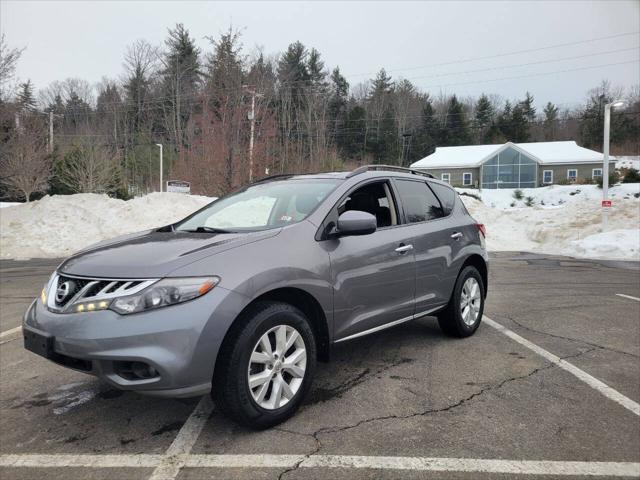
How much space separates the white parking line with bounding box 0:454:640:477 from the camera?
2670 millimetres

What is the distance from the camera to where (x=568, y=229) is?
62.2 ft

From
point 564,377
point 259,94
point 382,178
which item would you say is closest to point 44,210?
point 259,94

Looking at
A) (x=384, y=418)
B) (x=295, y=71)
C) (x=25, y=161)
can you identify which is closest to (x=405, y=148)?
(x=295, y=71)

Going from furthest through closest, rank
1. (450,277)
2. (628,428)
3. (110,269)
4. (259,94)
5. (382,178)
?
(259,94) < (450,277) < (382,178) < (628,428) < (110,269)

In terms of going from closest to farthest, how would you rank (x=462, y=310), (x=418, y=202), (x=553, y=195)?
(x=418, y=202) → (x=462, y=310) → (x=553, y=195)

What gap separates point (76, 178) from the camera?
32344mm

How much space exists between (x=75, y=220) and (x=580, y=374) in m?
16.9

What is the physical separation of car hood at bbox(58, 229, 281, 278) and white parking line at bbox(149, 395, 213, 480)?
3.46ft

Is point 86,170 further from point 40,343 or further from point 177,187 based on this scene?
point 40,343

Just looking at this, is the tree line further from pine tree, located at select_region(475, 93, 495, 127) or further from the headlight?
the headlight

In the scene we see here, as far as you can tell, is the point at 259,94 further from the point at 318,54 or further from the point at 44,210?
the point at 318,54

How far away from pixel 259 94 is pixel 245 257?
49.1ft

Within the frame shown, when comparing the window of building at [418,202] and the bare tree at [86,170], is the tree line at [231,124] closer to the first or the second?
the bare tree at [86,170]

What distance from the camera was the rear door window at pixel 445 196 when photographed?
518cm
